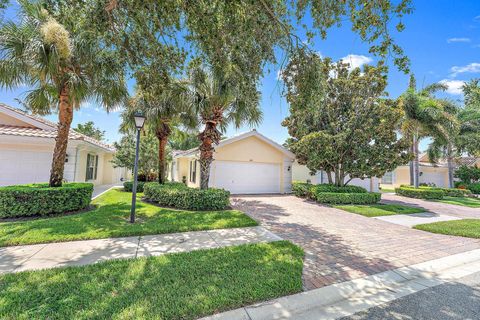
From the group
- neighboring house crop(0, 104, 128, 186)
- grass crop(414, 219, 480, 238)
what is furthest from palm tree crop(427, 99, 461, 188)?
neighboring house crop(0, 104, 128, 186)

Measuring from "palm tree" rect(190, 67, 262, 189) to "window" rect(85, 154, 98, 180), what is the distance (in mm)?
10014

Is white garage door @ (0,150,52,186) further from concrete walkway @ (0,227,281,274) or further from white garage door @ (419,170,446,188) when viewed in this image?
white garage door @ (419,170,446,188)

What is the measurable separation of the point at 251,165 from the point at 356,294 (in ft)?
44.1

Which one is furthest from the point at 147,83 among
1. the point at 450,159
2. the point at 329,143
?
the point at 450,159

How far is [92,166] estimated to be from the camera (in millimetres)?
16062

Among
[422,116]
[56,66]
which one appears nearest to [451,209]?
[422,116]

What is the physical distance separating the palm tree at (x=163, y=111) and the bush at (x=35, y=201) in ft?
14.3

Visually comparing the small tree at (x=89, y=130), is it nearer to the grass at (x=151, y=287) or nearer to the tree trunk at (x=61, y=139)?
the tree trunk at (x=61, y=139)

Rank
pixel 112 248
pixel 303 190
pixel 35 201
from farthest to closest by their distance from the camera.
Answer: pixel 303 190, pixel 35 201, pixel 112 248

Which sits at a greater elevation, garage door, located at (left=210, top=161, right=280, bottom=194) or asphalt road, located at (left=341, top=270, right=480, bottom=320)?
garage door, located at (left=210, top=161, right=280, bottom=194)

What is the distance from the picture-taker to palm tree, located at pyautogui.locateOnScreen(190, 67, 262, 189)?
8.59 metres

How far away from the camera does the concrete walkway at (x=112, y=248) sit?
4070 mm

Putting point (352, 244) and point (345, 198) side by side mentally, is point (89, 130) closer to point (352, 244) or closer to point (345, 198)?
point (345, 198)

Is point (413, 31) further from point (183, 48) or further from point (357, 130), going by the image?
point (357, 130)
